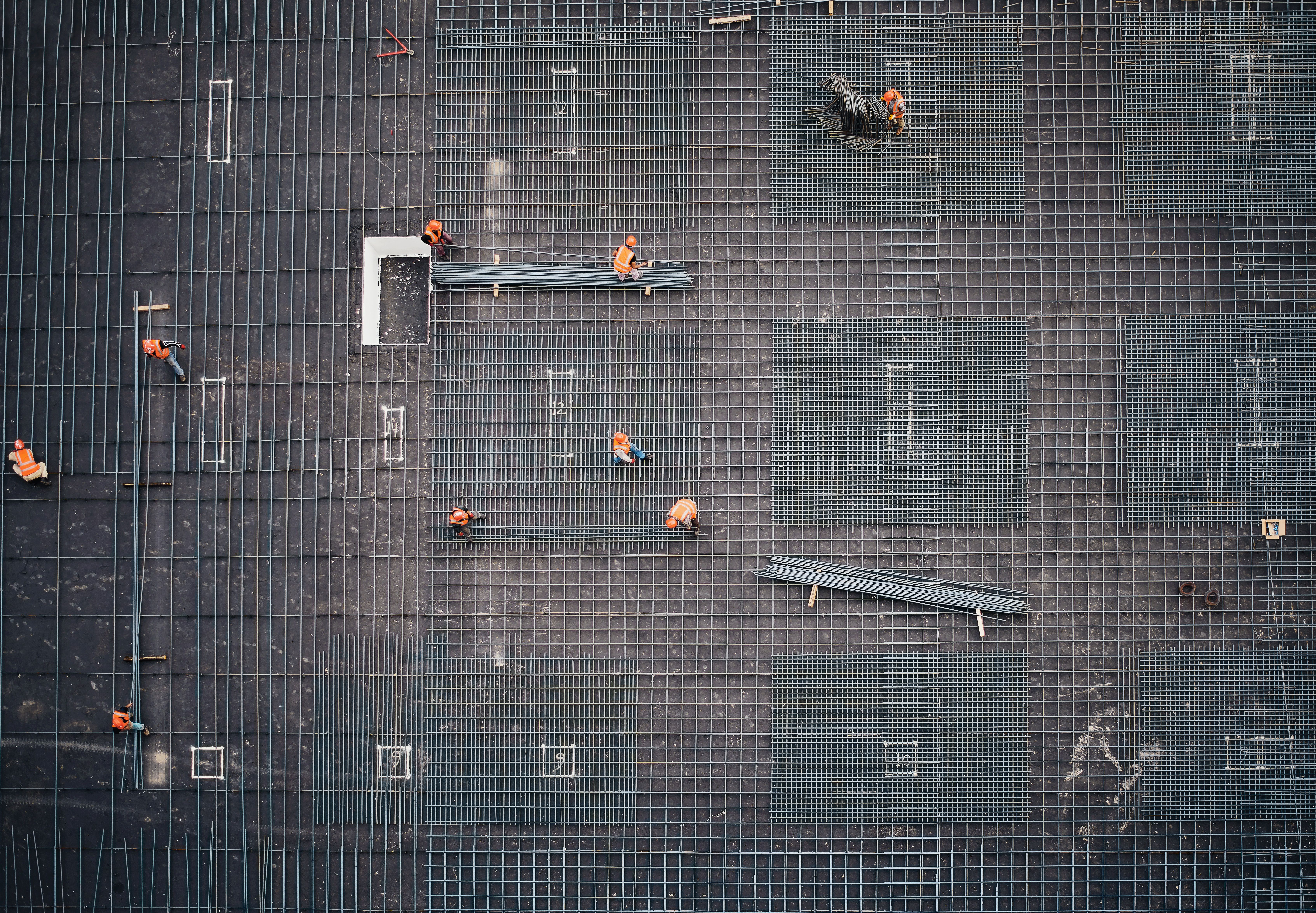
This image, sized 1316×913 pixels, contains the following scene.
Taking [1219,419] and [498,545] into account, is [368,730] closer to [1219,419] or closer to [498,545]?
[498,545]

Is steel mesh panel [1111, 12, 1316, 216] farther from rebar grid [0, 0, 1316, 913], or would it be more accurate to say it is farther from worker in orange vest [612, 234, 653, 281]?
worker in orange vest [612, 234, 653, 281]

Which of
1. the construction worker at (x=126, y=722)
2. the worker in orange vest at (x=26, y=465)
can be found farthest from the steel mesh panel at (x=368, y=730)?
the worker in orange vest at (x=26, y=465)

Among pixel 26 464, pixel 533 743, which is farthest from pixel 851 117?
pixel 26 464

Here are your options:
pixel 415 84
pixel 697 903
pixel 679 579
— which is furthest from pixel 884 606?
pixel 415 84

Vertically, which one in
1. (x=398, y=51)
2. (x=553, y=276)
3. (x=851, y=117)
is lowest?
(x=553, y=276)

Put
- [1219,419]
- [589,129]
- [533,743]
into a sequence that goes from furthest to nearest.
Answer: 1. [589,129]
2. [1219,419]
3. [533,743]

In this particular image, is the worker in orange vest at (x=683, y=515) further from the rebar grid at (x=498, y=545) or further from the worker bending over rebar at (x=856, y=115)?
the worker bending over rebar at (x=856, y=115)
